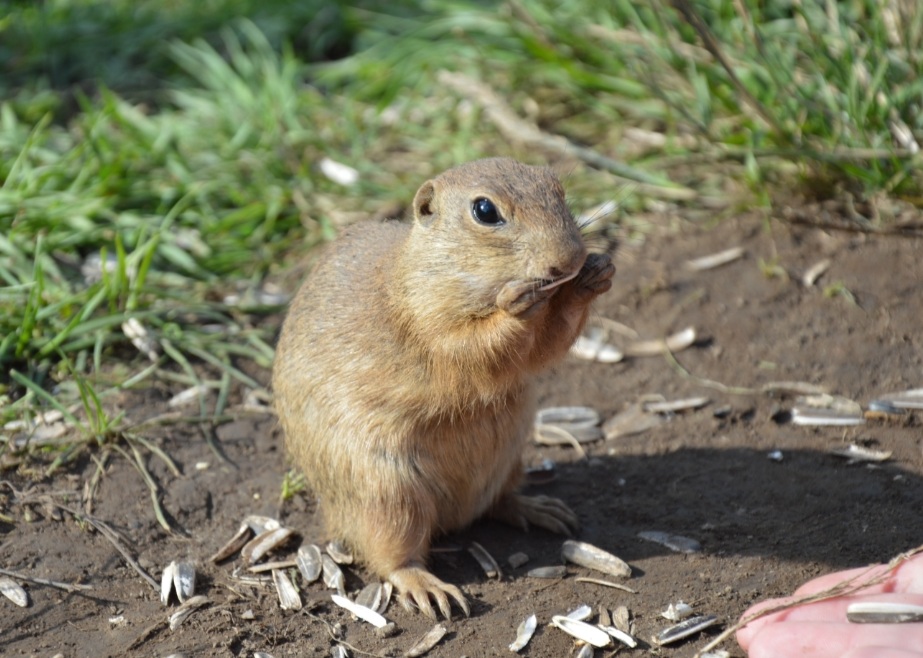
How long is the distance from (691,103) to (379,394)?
3.54 meters

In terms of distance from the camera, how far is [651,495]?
461cm

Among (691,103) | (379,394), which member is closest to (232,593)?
(379,394)

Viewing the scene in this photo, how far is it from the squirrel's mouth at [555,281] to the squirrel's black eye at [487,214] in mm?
244

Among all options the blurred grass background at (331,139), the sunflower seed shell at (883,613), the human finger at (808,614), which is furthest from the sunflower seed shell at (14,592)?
the sunflower seed shell at (883,613)

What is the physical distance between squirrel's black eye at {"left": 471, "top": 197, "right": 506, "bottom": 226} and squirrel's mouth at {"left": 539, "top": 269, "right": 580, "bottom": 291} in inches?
9.6

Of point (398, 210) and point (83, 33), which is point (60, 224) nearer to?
point (398, 210)

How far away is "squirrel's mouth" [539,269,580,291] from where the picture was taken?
3479mm

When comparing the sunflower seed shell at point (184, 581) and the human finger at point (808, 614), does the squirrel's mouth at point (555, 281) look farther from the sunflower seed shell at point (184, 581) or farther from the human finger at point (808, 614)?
the sunflower seed shell at point (184, 581)

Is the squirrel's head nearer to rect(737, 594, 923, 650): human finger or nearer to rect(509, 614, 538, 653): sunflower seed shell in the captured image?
rect(509, 614, 538, 653): sunflower seed shell

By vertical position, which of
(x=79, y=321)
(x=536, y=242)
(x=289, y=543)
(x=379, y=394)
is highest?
(x=536, y=242)

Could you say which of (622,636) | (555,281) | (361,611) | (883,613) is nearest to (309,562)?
(361,611)

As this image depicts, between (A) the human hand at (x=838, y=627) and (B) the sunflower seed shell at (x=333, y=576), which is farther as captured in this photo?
(B) the sunflower seed shell at (x=333, y=576)

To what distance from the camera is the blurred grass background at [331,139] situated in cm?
560

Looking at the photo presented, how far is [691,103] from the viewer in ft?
21.9
